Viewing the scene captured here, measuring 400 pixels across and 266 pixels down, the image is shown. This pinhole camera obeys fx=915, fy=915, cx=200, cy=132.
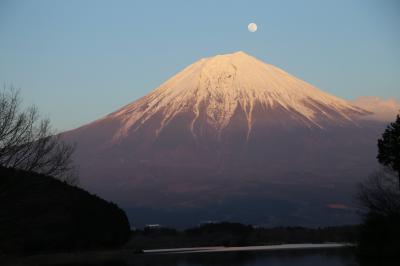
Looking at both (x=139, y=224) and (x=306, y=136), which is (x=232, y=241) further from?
(x=306, y=136)

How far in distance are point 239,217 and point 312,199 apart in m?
13.7

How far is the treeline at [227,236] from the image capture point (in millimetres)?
100387

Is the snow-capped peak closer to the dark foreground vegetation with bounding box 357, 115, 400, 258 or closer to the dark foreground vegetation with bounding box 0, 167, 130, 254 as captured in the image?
the dark foreground vegetation with bounding box 0, 167, 130, 254

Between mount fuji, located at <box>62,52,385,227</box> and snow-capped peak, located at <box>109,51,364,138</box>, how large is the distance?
228mm

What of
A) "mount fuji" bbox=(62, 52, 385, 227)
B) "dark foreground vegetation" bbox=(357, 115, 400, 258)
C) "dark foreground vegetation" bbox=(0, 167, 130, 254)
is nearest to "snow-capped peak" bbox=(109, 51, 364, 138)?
"mount fuji" bbox=(62, 52, 385, 227)

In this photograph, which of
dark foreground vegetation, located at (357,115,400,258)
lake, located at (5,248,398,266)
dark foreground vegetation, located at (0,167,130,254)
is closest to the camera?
dark foreground vegetation, located at (0,167,130,254)

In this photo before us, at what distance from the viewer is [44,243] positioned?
188ft

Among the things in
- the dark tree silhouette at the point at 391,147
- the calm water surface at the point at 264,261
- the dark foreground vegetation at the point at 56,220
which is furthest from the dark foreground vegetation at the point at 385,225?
the dark foreground vegetation at the point at 56,220

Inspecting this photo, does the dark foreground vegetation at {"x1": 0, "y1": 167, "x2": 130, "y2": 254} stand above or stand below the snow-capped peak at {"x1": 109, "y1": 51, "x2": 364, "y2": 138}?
below

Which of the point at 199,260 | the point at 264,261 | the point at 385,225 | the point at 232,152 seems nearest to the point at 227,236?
the point at 232,152

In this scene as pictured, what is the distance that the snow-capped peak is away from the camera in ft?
532

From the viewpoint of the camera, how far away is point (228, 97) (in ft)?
543

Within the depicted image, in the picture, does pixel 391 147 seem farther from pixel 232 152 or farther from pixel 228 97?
pixel 228 97

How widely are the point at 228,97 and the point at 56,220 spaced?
109491mm
